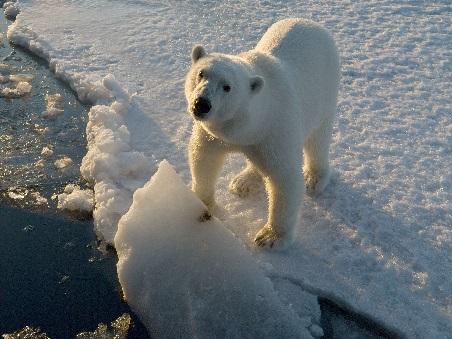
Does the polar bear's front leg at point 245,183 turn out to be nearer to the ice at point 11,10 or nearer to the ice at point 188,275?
the ice at point 188,275

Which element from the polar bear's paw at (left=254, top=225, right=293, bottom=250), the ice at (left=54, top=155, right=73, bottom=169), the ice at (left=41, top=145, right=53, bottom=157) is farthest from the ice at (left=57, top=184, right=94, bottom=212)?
the polar bear's paw at (left=254, top=225, right=293, bottom=250)

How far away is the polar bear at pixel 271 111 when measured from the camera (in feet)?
6.73

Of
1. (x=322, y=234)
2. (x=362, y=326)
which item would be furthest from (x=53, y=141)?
(x=362, y=326)

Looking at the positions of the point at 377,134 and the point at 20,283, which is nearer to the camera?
the point at 20,283

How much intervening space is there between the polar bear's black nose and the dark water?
0.95 metres

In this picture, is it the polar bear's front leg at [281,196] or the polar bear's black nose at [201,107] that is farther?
the polar bear's front leg at [281,196]

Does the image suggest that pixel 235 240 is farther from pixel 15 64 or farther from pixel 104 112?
pixel 15 64

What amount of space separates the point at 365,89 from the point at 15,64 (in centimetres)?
312

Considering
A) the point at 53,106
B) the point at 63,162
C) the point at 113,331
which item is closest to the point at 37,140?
the point at 63,162

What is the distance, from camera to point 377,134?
3723mm

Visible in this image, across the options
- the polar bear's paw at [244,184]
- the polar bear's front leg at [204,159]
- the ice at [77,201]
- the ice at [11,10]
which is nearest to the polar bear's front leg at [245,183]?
the polar bear's paw at [244,184]

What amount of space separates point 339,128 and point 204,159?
1601 millimetres

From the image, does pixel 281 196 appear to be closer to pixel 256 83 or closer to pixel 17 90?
pixel 256 83

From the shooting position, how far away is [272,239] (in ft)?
8.48
